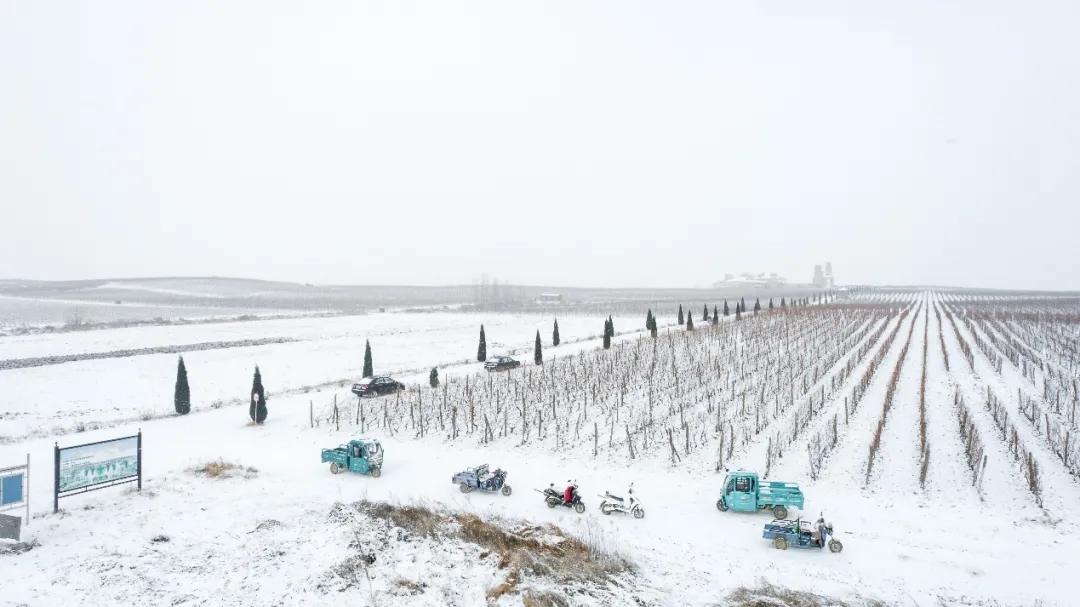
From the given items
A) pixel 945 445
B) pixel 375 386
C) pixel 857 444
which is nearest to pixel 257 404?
pixel 375 386

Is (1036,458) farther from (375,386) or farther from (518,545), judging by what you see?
(375,386)

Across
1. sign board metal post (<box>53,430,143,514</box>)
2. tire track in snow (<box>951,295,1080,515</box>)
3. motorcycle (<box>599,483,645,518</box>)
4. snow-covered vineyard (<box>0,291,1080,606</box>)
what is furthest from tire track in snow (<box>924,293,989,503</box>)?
sign board metal post (<box>53,430,143,514</box>)

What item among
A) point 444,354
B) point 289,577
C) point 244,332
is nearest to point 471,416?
point 289,577

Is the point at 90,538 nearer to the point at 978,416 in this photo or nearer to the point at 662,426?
the point at 662,426

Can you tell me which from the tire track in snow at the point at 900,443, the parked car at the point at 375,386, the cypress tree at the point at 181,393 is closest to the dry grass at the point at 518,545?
the tire track in snow at the point at 900,443

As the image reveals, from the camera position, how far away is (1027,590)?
12586mm

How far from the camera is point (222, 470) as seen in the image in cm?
1964

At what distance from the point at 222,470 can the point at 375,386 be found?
1178cm

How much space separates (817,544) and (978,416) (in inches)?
708

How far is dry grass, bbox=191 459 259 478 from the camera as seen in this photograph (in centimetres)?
1933

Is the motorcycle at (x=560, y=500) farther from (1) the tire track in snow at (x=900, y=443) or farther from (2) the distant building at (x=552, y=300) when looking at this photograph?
(2) the distant building at (x=552, y=300)

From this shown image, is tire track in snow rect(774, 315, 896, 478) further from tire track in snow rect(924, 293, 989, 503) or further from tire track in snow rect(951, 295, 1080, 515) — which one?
tire track in snow rect(951, 295, 1080, 515)

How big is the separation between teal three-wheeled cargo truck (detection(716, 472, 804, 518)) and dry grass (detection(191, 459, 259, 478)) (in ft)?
54.0

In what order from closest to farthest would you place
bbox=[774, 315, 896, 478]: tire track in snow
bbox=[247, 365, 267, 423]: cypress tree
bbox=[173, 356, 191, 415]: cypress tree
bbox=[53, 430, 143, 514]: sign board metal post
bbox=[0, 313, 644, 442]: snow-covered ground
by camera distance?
bbox=[53, 430, 143, 514]: sign board metal post, bbox=[774, 315, 896, 478]: tire track in snow, bbox=[247, 365, 267, 423]: cypress tree, bbox=[173, 356, 191, 415]: cypress tree, bbox=[0, 313, 644, 442]: snow-covered ground
